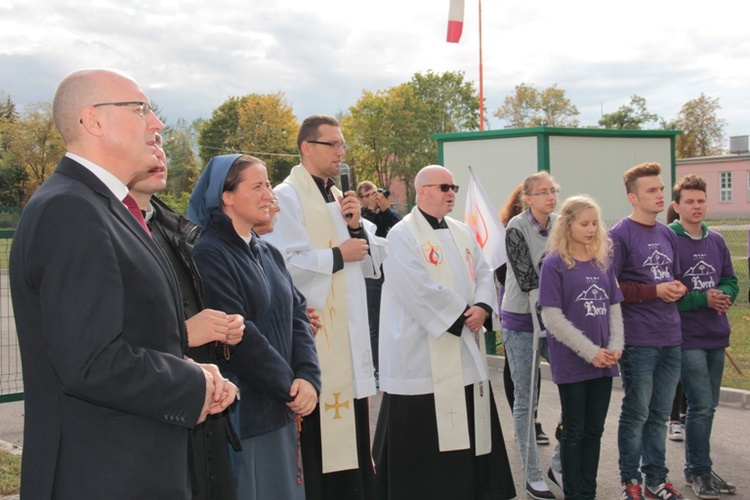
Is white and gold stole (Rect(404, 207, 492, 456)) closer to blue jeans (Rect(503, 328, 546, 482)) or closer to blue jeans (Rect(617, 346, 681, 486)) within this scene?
blue jeans (Rect(503, 328, 546, 482))

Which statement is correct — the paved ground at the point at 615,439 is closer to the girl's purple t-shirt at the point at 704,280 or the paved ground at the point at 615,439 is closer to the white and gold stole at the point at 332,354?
the girl's purple t-shirt at the point at 704,280

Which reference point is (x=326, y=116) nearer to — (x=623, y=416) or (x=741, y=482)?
(x=623, y=416)

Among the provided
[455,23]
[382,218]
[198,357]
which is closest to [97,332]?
[198,357]

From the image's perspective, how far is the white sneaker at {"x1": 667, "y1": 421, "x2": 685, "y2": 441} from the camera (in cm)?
643

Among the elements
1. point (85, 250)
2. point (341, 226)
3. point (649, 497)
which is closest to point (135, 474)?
point (85, 250)

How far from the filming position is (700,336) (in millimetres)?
5227

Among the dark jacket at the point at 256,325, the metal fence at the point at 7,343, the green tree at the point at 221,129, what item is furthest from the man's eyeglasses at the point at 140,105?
the green tree at the point at 221,129

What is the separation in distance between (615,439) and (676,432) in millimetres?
546

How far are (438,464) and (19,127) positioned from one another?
46.3 metres

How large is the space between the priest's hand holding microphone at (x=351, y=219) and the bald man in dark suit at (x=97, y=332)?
2.41m

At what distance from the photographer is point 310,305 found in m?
4.61

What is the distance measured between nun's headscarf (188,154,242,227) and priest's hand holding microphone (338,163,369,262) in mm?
1092

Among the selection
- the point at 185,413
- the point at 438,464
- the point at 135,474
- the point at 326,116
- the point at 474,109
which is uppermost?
the point at 474,109

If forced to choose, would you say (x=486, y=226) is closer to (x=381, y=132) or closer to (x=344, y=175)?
(x=344, y=175)
